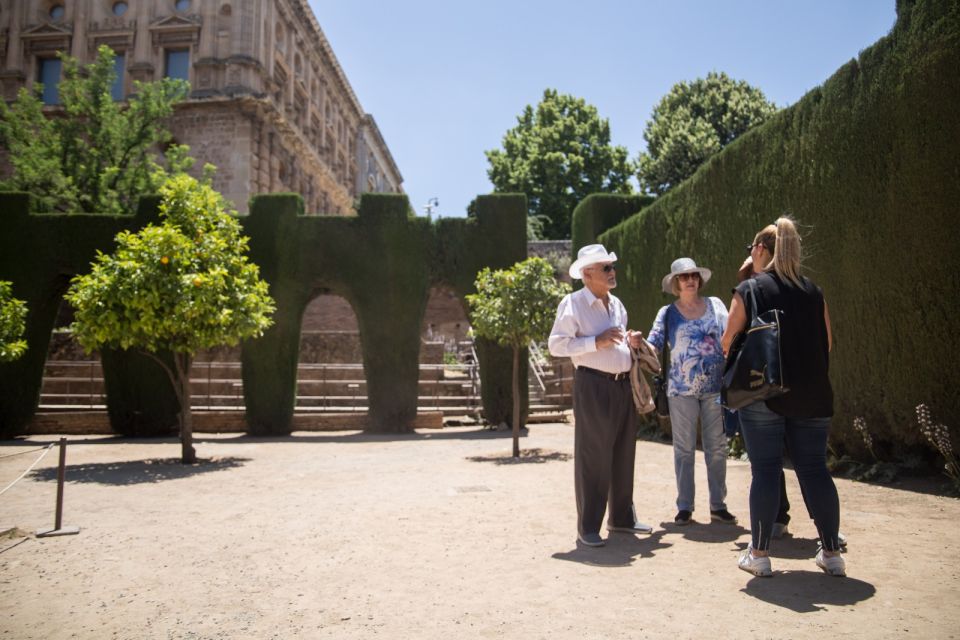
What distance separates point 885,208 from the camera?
6.58m

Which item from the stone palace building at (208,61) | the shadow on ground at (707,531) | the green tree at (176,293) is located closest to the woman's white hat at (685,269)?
the shadow on ground at (707,531)

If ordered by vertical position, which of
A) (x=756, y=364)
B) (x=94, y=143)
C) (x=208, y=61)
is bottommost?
(x=756, y=364)

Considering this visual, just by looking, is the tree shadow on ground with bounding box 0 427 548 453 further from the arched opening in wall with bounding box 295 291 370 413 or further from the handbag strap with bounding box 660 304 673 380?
the handbag strap with bounding box 660 304 673 380

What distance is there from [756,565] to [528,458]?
20.8ft

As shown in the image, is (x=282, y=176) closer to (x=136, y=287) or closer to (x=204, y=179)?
(x=204, y=179)

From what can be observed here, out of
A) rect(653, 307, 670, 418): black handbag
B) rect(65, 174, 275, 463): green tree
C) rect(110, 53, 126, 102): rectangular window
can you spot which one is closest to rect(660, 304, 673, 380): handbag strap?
rect(653, 307, 670, 418): black handbag

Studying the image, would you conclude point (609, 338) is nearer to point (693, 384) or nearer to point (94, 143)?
point (693, 384)

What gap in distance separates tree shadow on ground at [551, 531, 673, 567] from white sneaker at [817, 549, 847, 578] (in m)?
0.99

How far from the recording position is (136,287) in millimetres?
9336

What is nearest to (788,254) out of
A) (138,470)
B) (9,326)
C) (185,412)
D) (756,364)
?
(756,364)

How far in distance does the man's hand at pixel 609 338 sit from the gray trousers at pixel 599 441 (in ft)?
0.89

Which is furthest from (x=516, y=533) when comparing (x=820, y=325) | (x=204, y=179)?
(x=204, y=179)

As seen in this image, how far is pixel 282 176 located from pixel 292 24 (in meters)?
7.77

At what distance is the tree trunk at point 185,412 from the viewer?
997cm
